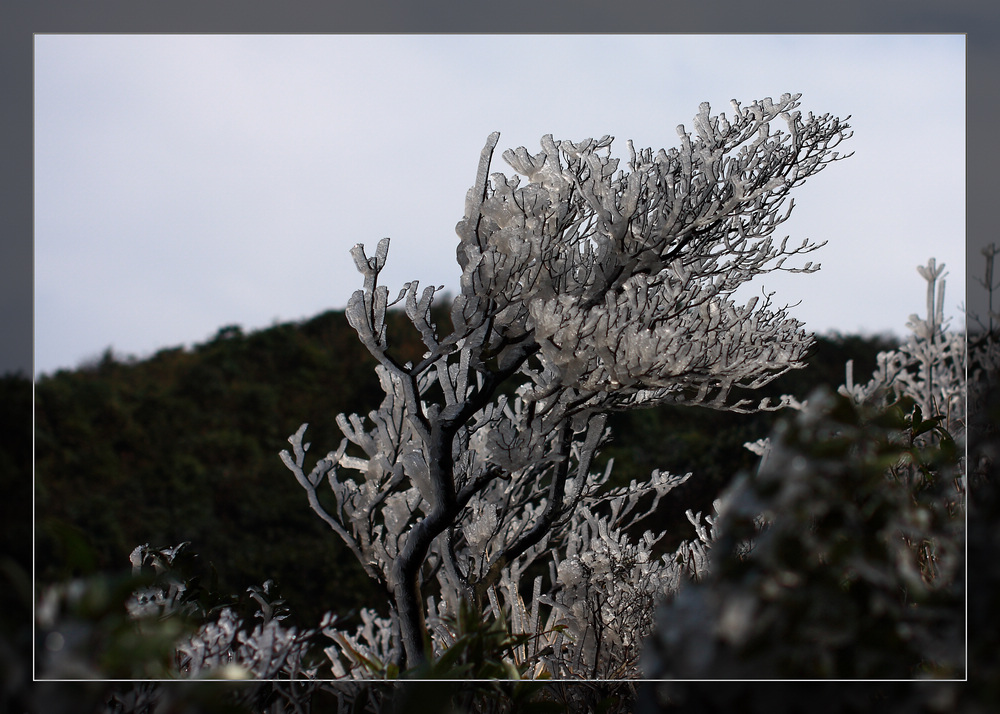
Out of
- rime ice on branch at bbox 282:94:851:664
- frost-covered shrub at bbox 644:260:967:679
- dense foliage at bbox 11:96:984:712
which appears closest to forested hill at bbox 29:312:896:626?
dense foliage at bbox 11:96:984:712

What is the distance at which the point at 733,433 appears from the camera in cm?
603

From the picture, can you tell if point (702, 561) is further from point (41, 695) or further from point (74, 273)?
point (74, 273)

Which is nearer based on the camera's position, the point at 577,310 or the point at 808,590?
the point at 808,590

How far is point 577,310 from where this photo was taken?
5.91ft

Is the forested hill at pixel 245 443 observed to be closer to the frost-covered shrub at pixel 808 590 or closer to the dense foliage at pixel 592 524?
A: the dense foliage at pixel 592 524

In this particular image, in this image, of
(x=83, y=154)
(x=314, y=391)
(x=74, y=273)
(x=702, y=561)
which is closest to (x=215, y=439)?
(x=314, y=391)

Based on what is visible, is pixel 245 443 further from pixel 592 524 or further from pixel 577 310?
pixel 577 310

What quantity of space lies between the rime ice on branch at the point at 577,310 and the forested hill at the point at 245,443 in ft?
12.0

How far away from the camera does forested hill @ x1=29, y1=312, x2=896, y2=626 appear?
19.6 ft

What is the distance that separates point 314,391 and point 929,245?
5050 mm

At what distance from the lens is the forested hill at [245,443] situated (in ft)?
19.6

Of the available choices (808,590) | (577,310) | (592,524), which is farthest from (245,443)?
(808,590)

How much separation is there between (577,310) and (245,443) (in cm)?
539

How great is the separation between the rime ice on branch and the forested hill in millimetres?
3673
